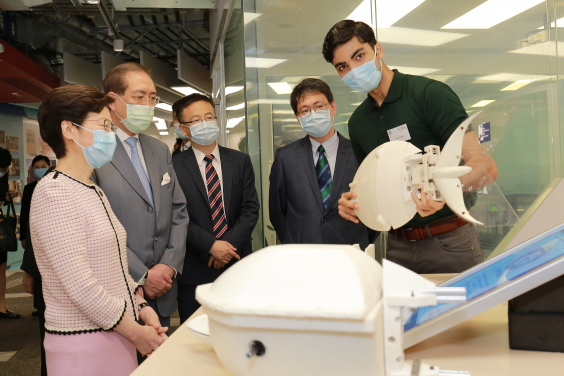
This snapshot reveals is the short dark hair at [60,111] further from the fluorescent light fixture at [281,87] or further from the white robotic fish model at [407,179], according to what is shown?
the fluorescent light fixture at [281,87]

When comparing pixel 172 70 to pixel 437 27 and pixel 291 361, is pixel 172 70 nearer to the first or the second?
pixel 437 27

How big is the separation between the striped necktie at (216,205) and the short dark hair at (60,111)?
3.73ft

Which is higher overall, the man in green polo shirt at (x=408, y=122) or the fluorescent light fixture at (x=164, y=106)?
the fluorescent light fixture at (x=164, y=106)

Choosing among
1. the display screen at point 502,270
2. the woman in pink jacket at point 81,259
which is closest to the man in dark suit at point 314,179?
the woman in pink jacket at point 81,259

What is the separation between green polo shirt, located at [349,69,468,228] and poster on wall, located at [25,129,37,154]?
31.3 ft

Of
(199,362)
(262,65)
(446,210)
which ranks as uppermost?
(262,65)

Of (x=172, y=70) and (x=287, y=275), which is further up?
(x=172, y=70)

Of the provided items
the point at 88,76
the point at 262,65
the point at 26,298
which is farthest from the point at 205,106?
the point at 88,76

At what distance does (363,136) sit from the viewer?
2146 millimetres

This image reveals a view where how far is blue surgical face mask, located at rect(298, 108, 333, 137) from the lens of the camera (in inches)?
99.1

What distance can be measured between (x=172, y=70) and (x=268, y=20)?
24.6 feet

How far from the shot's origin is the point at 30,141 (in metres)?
9.74

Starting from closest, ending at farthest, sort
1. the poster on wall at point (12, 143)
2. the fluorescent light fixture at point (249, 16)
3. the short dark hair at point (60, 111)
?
the short dark hair at point (60, 111), the fluorescent light fixture at point (249, 16), the poster on wall at point (12, 143)

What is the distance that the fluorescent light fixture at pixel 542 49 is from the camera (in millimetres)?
2959
